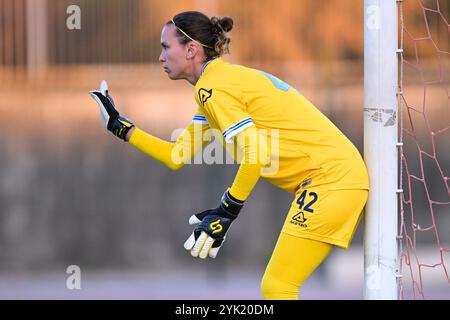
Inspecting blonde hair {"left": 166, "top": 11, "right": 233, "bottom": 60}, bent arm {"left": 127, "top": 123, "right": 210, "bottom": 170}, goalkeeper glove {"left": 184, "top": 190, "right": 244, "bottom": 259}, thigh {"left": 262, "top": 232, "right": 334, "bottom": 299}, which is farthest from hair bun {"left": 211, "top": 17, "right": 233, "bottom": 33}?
thigh {"left": 262, "top": 232, "right": 334, "bottom": 299}

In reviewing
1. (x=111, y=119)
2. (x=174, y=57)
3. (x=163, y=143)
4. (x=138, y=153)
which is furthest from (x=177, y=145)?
(x=138, y=153)

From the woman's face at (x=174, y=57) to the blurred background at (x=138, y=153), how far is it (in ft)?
16.4

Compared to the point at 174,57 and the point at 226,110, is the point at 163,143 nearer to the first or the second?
the point at 174,57

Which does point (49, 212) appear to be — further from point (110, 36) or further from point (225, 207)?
point (225, 207)

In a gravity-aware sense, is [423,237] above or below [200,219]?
below

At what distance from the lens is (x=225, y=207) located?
3664 mm

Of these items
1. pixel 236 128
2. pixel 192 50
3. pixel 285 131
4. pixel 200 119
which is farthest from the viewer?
pixel 200 119

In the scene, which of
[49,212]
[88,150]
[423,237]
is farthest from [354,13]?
[49,212]

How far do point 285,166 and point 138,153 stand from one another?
5.53 m

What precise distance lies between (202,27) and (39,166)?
568 centimetres

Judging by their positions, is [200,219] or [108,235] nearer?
[200,219]

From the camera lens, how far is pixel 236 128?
11.4 feet

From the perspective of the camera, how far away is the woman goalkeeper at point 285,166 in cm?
354

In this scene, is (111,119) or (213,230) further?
(111,119)
